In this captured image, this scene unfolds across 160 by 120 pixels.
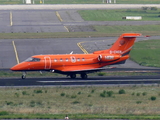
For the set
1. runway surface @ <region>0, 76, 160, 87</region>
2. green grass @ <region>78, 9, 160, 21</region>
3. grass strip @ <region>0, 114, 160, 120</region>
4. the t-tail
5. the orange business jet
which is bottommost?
runway surface @ <region>0, 76, 160, 87</region>

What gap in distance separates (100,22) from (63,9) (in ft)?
91.2

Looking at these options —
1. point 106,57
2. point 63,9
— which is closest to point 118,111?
point 106,57

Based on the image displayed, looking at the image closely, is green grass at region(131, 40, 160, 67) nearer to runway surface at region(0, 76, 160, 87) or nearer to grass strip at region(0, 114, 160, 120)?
runway surface at region(0, 76, 160, 87)

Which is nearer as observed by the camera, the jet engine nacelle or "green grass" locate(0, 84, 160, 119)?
"green grass" locate(0, 84, 160, 119)

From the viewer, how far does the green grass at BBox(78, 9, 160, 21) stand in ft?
327

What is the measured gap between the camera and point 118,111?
77.8 feet

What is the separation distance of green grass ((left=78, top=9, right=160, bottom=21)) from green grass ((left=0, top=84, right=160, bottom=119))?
66.0 metres

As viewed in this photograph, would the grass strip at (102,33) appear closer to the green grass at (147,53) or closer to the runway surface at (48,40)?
the runway surface at (48,40)

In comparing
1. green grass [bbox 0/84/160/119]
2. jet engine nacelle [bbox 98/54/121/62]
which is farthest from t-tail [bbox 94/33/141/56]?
green grass [bbox 0/84/160/119]

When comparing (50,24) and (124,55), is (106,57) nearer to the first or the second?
(124,55)

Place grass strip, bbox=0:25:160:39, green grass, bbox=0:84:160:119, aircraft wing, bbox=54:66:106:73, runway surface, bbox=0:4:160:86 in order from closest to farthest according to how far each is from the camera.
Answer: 1. green grass, bbox=0:84:160:119
2. runway surface, bbox=0:4:160:86
3. aircraft wing, bbox=54:66:106:73
4. grass strip, bbox=0:25:160:39

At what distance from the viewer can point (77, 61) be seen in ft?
131

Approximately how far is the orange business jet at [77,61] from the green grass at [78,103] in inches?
215

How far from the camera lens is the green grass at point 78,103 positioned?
22.6 metres
